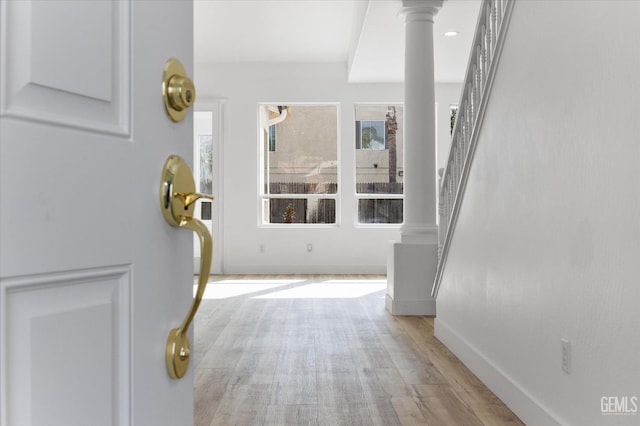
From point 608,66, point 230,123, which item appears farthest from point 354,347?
point 230,123

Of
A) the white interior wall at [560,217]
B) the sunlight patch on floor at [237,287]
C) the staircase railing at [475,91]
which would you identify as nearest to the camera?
the white interior wall at [560,217]

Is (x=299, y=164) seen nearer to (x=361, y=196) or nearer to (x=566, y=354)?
(x=361, y=196)

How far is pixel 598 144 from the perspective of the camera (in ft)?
5.17

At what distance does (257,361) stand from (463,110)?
194 centimetres

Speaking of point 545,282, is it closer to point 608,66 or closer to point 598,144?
point 598,144

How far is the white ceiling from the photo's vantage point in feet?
19.2

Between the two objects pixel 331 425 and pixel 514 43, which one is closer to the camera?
pixel 331 425

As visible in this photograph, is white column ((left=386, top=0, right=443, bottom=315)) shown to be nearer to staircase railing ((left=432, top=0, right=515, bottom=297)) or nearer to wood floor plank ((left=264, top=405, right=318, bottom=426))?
staircase railing ((left=432, top=0, right=515, bottom=297))

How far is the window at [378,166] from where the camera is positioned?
7801 mm

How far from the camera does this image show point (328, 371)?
9.27 ft

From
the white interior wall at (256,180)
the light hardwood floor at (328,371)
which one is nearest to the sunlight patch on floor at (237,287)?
the light hardwood floor at (328,371)

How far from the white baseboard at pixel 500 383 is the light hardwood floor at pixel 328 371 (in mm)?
39

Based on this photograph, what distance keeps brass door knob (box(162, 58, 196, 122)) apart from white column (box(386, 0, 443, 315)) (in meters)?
3.85

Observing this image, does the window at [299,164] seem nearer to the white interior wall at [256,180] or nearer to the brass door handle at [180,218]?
the white interior wall at [256,180]
